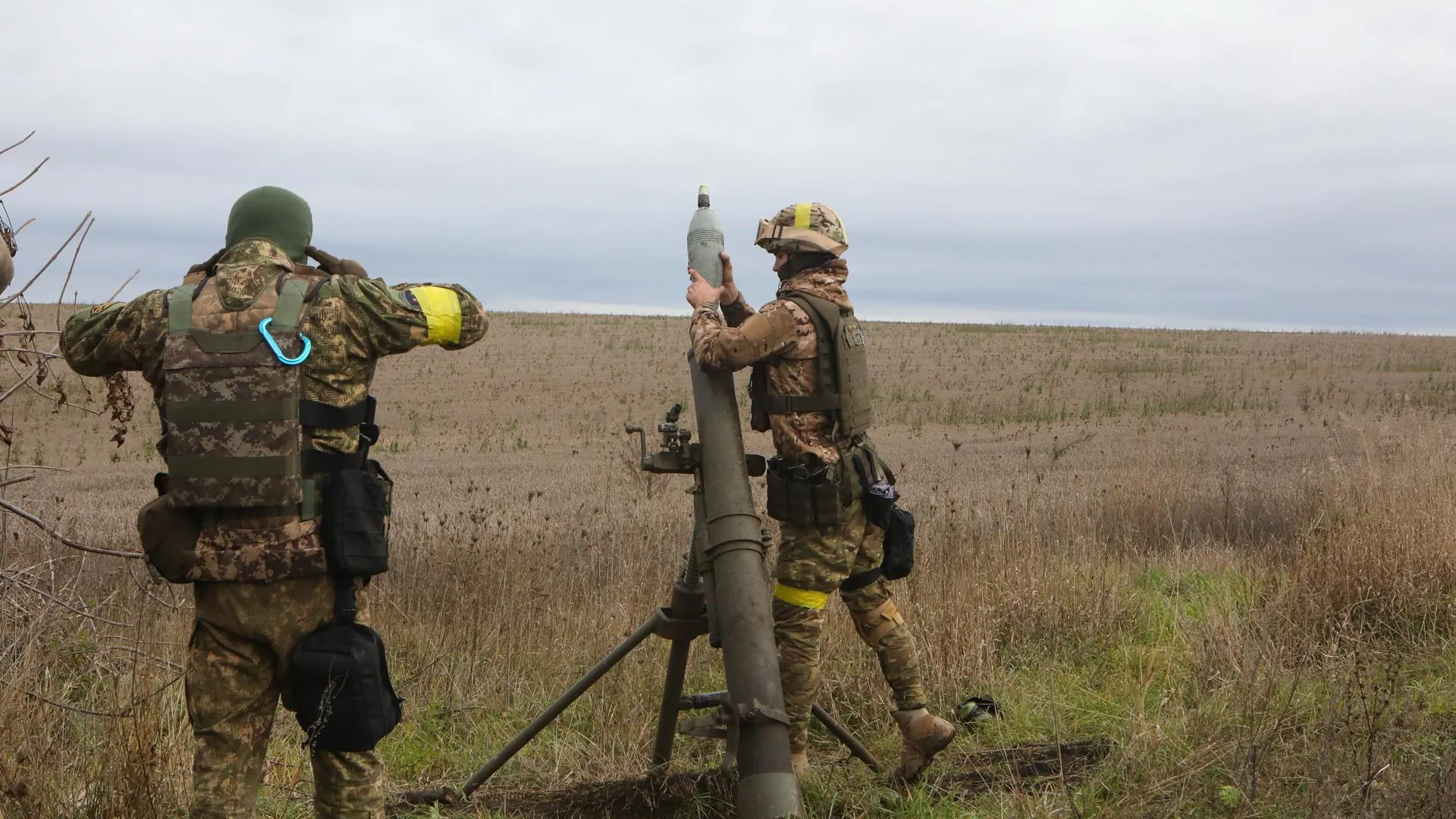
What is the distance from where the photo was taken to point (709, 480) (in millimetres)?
4102

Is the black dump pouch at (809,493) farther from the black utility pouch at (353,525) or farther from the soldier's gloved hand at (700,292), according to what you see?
the black utility pouch at (353,525)

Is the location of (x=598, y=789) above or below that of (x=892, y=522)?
below

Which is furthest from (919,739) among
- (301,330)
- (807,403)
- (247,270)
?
(247,270)

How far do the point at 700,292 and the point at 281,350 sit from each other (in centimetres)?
167

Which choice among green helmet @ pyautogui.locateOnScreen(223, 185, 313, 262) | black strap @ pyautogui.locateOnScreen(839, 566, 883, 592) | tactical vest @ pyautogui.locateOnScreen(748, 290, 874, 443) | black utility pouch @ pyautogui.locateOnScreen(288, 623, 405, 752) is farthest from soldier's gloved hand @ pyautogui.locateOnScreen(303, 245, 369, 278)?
black strap @ pyautogui.locateOnScreen(839, 566, 883, 592)

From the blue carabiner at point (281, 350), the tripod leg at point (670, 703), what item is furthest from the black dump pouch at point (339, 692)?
the tripod leg at point (670, 703)

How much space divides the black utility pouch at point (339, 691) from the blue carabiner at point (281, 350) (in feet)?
2.70

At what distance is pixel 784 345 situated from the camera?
4.46 meters

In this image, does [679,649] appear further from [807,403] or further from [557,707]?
[807,403]

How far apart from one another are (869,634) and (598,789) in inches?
51.3

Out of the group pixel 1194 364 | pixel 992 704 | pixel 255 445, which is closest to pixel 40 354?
pixel 255 445

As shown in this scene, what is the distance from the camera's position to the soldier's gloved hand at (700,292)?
14.4 ft

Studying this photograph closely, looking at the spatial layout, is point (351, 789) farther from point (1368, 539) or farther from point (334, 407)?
point (1368, 539)

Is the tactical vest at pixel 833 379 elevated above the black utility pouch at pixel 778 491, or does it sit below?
above
